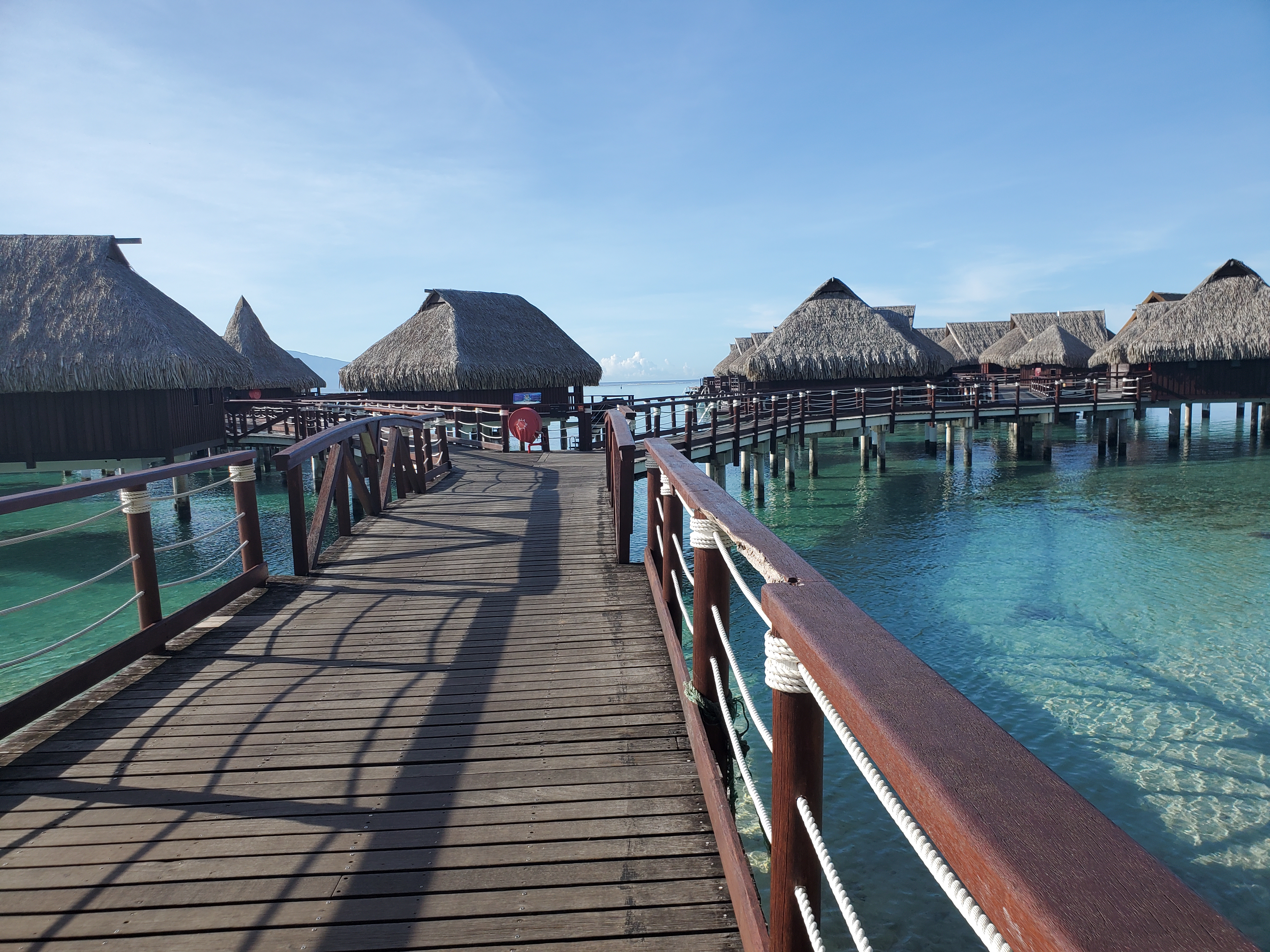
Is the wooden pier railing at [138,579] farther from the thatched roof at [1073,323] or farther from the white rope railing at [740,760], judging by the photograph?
the thatched roof at [1073,323]

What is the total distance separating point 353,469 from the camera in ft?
23.9

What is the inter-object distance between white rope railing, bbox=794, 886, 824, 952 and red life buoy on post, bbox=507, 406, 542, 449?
1489 cm

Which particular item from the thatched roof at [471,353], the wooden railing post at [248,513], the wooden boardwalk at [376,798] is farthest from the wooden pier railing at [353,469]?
the thatched roof at [471,353]

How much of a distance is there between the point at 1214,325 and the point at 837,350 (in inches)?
585

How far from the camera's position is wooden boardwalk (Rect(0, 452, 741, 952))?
2213 millimetres

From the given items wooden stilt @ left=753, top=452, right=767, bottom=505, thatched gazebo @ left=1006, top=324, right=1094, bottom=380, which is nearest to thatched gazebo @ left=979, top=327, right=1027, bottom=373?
thatched gazebo @ left=1006, top=324, right=1094, bottom=380

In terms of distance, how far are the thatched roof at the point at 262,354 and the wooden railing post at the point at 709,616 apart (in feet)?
107

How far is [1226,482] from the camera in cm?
2095

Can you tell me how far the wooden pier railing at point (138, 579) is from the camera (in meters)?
3.37

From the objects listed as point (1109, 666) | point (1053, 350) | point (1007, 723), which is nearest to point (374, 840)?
point (1007, 723)

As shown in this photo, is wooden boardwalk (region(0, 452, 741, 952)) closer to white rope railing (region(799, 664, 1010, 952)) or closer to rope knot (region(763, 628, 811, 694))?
rope knot (region(763, 628, 811, 694))

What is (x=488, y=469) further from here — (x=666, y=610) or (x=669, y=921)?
(x=669, y=921)

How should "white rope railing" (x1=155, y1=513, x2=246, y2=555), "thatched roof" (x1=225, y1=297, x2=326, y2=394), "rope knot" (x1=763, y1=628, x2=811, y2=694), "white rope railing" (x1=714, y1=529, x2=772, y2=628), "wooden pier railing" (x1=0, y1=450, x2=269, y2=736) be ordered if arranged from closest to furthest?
"rope knot" (x1=763, y1=628, x2=811, y2=694)
"white rope railing" (x1=714, y1=529, x2=772, y2=628)
"wooden pier railing" (x1=0, y1=450, x2=269, y2=736)
"white rope railing" (x1=155, y1=513, x2=246, y2=555)
"thatched roof" (x1=225, y1=297, x2=326, y2=394)

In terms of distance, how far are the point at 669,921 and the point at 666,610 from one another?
6.34ft
